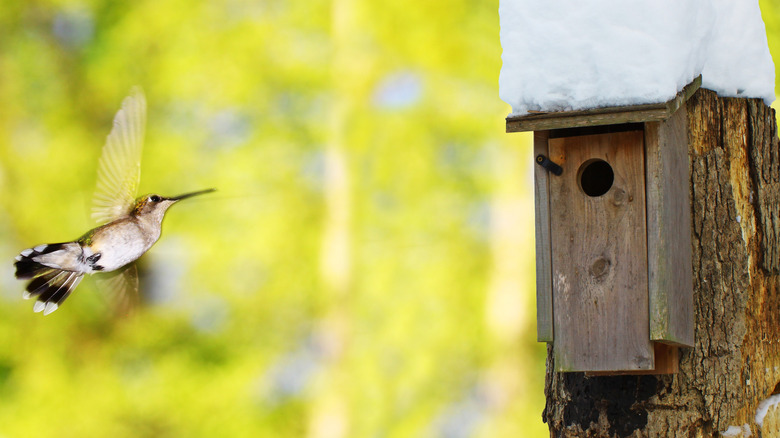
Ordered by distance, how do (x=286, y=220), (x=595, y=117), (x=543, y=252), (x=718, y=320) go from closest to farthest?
(x=595, y=117), (x=543, y=252), (x=718, y=320), (x=286, y=220)

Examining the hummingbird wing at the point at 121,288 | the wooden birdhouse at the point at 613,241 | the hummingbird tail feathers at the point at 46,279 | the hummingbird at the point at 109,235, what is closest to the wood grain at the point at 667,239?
the wooden birdhouse at the point at 613,241

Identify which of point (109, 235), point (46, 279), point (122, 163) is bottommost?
point (46, 279)

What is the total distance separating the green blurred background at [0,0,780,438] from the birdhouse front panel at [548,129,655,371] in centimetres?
449

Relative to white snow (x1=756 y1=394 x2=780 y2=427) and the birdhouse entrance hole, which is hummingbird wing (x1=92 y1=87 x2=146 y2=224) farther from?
white snow (x1=756 y1=394 x2=780 y2=427)

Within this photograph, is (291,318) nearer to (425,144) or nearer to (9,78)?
(425,144)

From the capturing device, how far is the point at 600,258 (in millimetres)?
2139

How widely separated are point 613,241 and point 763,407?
644mm

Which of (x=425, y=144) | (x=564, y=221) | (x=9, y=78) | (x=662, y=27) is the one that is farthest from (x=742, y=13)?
(x=9, y=78)

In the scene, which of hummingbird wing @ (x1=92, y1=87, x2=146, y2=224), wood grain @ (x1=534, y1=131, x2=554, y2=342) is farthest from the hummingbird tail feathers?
wood grain @ (x1=534, y1=131, x2=554, y2=342)

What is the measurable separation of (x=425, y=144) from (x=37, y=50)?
10.6 feet

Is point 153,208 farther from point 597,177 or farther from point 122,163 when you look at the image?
point 597,177

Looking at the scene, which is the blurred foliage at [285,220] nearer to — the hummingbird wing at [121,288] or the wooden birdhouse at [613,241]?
the hummingbird wing at [121,288]

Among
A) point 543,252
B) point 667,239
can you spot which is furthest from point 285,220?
point 667,239

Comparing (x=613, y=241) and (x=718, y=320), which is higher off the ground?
(x=613, y=241)
